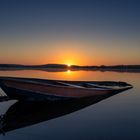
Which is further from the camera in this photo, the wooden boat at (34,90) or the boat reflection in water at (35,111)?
the wooden boat at (34,90)

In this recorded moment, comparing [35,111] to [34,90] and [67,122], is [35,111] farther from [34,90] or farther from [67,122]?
[67,122]

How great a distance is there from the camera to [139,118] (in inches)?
534

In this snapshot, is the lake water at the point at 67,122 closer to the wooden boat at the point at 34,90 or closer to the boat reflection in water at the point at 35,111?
the boat reflection in water at the point at 35,111

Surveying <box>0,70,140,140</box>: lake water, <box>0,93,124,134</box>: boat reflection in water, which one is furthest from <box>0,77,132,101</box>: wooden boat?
<box>0,70,140,140</box>: lake water

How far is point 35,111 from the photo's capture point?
613 inches

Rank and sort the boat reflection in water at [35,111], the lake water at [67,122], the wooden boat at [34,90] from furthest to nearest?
1. the wooden boat at [34,90]
2. the boat reflection in water at [35,111]
3. the lake water at [67,122]

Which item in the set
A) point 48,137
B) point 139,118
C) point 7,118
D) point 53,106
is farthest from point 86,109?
point 48,137

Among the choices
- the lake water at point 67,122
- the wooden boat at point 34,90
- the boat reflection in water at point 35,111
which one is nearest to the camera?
the lake water at point 67,122

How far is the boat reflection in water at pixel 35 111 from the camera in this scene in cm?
1194

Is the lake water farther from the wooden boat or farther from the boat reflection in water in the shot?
the wooden boat

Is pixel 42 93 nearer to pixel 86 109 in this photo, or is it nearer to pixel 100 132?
pixel 86 109

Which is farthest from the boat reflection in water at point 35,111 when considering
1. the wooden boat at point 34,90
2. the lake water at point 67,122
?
the wooden boat at point 34,90

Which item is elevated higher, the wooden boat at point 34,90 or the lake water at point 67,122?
the wooden boat at point 34,90

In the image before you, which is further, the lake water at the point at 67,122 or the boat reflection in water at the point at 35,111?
the boat reflection in water at the point at 35,111
